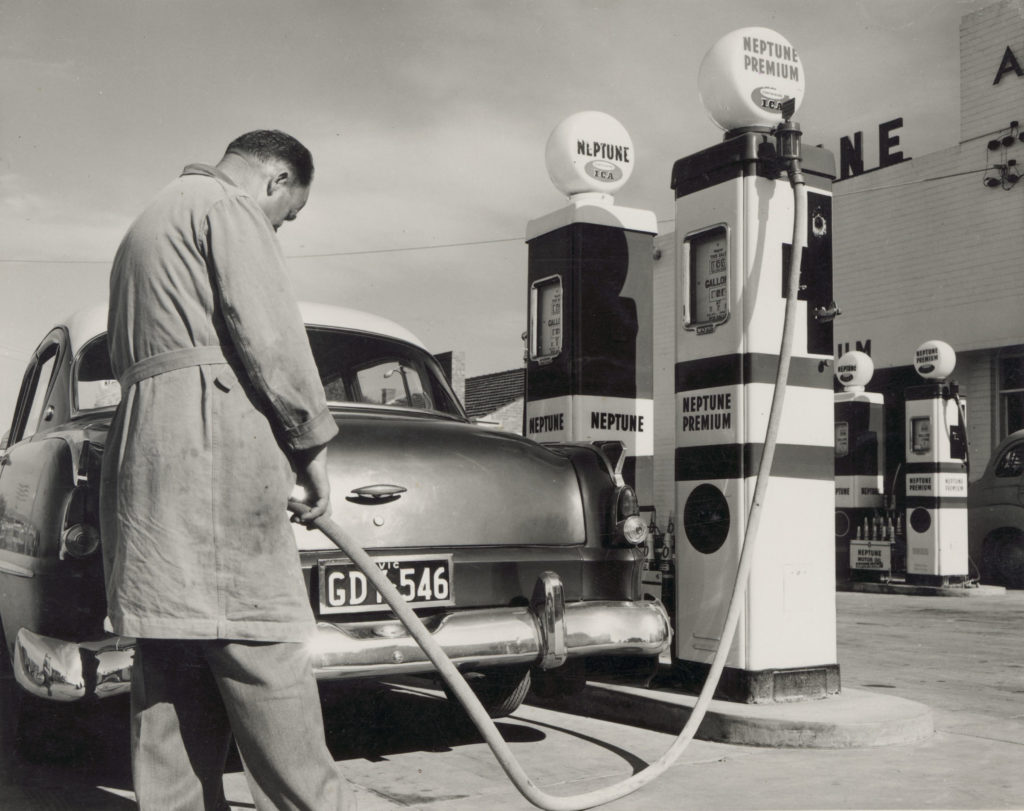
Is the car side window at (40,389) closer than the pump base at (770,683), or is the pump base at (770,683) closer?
the pump base at (770,683)

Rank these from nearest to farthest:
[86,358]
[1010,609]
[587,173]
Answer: [86,358], [587,173], [1010,609]

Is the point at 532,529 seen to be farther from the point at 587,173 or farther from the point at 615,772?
the point at 587,173

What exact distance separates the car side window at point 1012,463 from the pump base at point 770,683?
10354 mm

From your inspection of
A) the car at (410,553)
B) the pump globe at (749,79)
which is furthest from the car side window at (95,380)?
the pump globe at (749,79)

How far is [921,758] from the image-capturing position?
463 cm

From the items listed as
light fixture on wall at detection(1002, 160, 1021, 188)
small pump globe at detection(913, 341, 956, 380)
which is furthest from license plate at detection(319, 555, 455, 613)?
light fixture on wall at detection(1002, 160, 1021, 188)

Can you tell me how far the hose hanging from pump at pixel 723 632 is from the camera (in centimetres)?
287

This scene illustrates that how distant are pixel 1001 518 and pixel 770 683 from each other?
10915mm

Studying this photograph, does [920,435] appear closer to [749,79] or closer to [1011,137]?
[1011,137]

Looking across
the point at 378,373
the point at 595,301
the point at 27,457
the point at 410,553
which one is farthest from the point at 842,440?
the point at 27,457

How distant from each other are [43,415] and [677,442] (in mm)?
3002

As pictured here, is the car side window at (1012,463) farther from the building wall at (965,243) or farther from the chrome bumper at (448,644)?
the chrome bumper at (448,644)

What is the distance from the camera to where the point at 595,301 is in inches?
271

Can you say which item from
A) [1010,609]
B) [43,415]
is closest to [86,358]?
[43,415]
